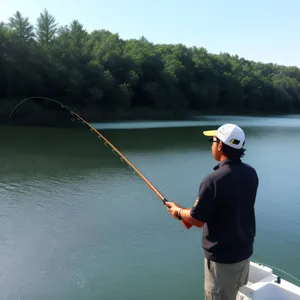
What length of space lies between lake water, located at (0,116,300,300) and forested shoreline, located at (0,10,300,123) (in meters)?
16.6

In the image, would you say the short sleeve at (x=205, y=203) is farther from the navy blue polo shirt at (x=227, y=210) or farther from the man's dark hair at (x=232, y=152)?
the man's dark hair at (x=232, y=152)

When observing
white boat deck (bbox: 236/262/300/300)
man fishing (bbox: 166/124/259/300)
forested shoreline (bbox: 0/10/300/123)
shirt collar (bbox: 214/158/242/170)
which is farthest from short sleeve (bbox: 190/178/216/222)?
forested shoreline (bbox: 0/10/300/123)

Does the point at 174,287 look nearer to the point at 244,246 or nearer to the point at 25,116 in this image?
the point at 244,246

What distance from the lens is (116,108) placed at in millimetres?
35469

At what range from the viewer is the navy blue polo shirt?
82.7 inches

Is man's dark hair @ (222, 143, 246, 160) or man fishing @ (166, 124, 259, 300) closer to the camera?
man fishing @ (166, 124, 259, 300)

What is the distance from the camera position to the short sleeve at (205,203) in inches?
82.3

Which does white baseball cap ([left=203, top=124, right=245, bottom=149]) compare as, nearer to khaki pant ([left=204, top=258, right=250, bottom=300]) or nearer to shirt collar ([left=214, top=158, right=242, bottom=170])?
shirt collar ([left=214, top=158, right=242, bottom=170])

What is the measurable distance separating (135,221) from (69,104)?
27.5 metres

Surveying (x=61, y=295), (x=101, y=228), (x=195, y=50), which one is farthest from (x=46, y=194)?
(x=195, y=50)

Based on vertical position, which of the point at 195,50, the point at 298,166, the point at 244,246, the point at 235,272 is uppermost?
the point at 195,50

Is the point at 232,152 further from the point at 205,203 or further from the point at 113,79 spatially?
the point at 113,79

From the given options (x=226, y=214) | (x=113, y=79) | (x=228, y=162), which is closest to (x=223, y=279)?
(x=226, y=214)

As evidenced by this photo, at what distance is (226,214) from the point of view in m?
2.17
